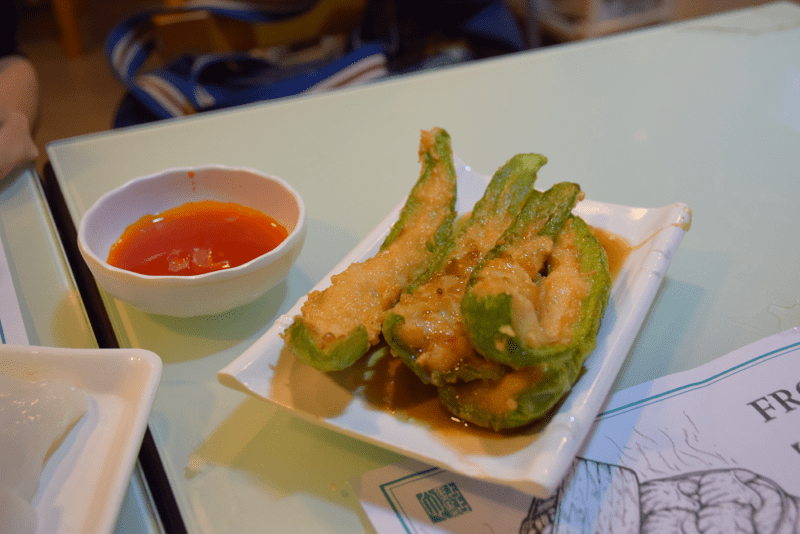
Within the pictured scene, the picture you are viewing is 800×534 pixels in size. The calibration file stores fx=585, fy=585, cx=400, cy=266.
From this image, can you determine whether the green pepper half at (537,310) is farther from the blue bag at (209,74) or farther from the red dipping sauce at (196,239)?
the blue bag at (209,74)

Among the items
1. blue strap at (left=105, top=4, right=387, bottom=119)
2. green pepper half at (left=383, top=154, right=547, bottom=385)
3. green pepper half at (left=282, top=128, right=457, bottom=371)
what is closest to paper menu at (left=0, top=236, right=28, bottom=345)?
green pepper half at (left=282, top=128, right=457, bottom=371)

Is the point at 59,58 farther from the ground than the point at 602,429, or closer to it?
closer to it

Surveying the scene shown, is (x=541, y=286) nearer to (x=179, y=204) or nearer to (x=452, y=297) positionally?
(x=452, y=297)

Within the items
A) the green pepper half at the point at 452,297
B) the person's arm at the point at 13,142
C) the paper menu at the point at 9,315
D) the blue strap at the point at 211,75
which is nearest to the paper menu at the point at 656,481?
the green pepper half at the point at 452,297

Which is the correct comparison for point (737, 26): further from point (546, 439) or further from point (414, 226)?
point (546, 439)

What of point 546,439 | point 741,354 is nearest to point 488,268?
point 546,439

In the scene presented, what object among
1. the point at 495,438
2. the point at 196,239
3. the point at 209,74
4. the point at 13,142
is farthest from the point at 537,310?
the point at 209,74
